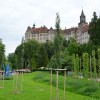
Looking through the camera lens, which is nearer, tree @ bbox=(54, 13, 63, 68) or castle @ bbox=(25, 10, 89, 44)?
tree @ bbox=(54, 13, 63, 68)

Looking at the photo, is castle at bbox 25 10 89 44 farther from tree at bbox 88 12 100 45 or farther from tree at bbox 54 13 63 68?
tree at bbox 54 13 63 68

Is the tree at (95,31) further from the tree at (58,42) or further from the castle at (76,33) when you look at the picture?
the castle at (76,33)

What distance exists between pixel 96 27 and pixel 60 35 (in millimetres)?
27110

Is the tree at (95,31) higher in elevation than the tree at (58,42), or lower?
higher

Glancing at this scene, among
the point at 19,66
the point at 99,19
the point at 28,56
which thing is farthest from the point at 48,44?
the point at 99,19

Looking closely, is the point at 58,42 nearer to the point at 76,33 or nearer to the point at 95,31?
the point at 95,31

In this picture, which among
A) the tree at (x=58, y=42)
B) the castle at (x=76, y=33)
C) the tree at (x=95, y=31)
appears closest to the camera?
the tree at (x=58, y=42)

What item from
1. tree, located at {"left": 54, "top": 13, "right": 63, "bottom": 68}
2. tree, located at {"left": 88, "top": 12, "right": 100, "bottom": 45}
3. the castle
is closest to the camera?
tree, located at {"left": 54, "top": 13, "right": 63, "bottom": 68}

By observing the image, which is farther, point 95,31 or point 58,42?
point 95,31

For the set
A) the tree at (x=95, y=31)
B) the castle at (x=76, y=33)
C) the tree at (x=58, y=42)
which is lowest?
the tree at (x=58, y=42)

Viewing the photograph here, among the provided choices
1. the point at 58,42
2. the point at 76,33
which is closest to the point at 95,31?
the point at 58,42

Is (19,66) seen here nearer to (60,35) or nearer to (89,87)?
(60,35)

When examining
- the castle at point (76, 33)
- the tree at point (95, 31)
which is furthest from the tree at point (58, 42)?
the castle at point (76, 33)

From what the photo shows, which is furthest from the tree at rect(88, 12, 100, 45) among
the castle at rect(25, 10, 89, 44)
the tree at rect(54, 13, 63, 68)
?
the castle at rect(25, 10, 89, 44)
